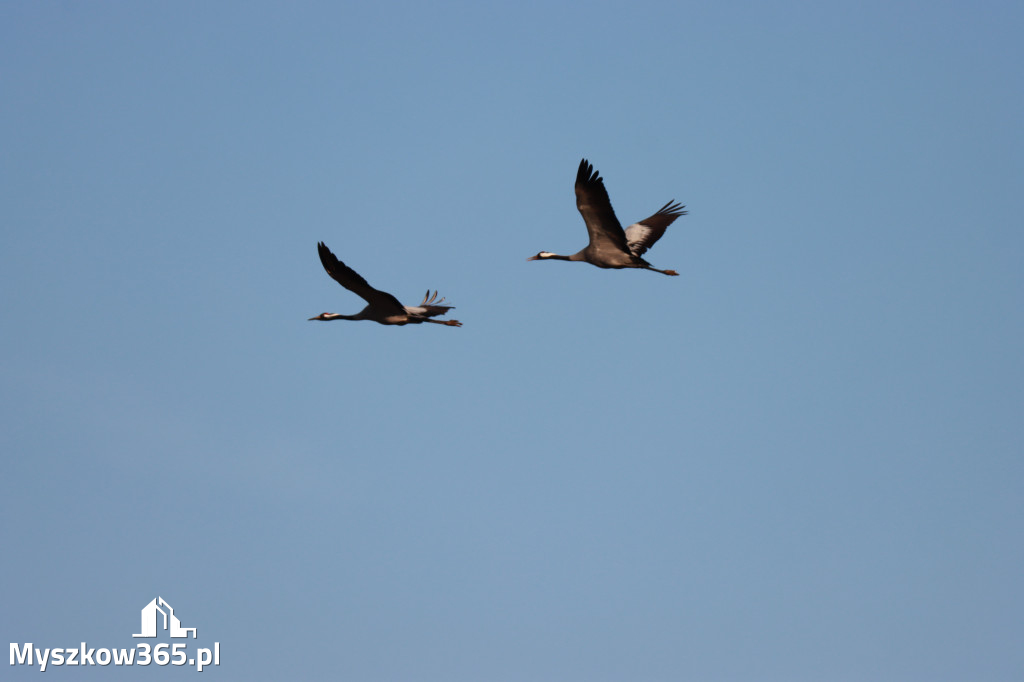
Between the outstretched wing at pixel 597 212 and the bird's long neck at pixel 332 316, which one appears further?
the bird's long neck at pixel 332 316

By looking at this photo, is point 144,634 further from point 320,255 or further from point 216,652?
point 320,255

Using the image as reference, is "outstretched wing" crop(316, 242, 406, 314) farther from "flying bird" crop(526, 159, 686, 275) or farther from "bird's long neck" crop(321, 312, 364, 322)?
"flying bird" crop(526, 159, 686, 275)

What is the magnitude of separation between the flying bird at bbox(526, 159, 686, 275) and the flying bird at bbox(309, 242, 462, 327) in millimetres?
3317

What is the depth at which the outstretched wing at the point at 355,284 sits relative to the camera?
36844 mm

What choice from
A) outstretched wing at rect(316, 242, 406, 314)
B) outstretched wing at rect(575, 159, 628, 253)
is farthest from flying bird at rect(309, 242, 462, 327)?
outstretched wing at rect(575, 159, 628, 253)

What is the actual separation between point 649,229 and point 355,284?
347 inches

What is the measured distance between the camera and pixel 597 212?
36594 millimetres

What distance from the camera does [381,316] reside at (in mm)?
39500

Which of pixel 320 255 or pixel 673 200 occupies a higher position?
pixel 673 200

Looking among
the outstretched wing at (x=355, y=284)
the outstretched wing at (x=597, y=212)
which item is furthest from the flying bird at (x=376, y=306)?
the outstretched wing at (x=597, y=212)

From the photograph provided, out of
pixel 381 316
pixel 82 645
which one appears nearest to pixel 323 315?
pixel 381 316

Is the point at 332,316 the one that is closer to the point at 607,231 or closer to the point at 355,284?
the point at 355,284

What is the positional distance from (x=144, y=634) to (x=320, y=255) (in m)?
31.6

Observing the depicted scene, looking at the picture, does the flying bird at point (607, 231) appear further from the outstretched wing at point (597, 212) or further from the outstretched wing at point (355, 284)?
the outstretched wing at point (355, 284)
